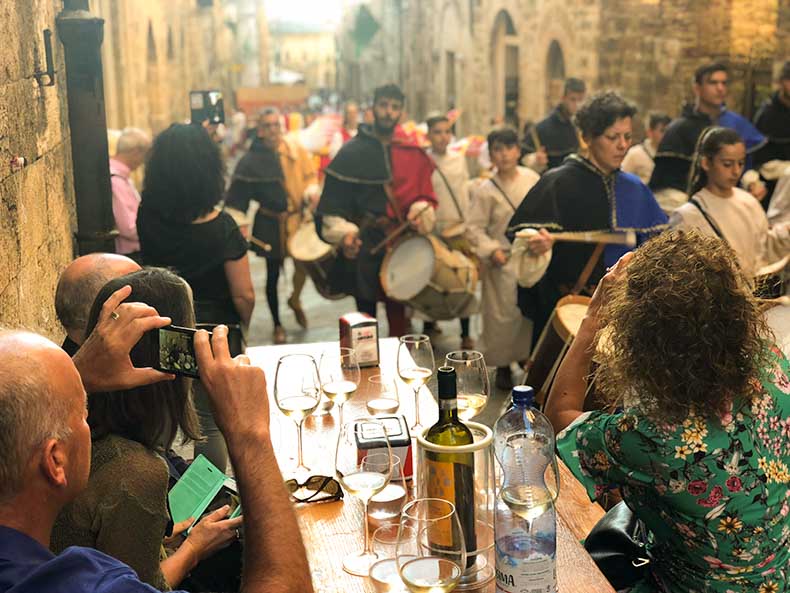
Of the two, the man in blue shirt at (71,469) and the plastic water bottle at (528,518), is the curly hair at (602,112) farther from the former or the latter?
the man in blue shirt at (71,469)

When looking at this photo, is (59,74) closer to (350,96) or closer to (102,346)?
(102,346)

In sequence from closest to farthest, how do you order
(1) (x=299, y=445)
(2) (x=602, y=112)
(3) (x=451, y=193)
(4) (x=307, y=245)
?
(1) (x=299, y=445), (2) (x=602, y=112), (3) (x=451, y=193), (4) (x=307, y=245)

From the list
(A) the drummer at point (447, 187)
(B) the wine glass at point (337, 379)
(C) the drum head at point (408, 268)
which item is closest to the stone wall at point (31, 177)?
(B) the wine glass at point (337, 379)

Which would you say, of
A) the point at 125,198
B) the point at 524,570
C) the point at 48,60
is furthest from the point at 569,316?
A: the point at 125,198

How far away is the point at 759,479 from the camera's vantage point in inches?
95.7

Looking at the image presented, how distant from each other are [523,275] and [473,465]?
3.28 metres

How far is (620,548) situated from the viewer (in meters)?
Result: 2.80

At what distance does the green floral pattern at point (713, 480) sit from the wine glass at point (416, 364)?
803mm

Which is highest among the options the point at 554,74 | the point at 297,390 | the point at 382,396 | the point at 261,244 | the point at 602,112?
the point at 554,74

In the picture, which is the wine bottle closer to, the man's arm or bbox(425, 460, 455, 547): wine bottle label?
bbox(425, 460, 455, 547): wine bottle label

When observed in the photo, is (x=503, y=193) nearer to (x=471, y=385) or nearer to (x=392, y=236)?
(x=392, y=236)

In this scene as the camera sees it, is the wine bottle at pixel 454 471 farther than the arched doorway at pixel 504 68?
No

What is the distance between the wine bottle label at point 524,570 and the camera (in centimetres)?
216

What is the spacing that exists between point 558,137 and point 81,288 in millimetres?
6093
